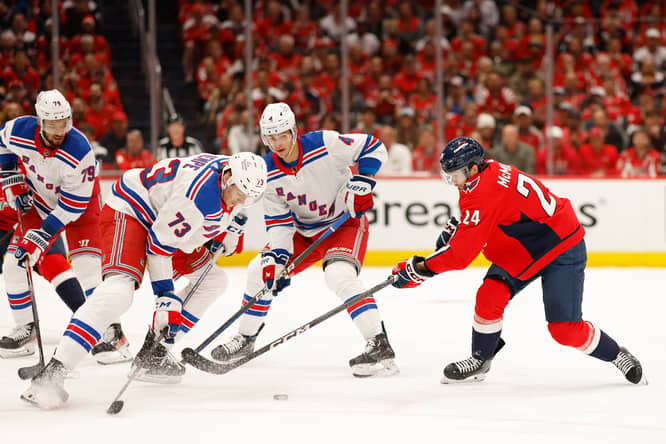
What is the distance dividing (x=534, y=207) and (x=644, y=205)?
4.32 metres

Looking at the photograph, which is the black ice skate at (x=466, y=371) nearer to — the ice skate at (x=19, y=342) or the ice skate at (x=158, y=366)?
the ice skate at (x=158, y=366)

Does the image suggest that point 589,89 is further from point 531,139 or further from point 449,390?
point 449,390

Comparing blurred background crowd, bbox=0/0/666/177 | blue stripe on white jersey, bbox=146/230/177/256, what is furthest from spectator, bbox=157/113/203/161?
blue stripe on white jersey, bbox=146/230/177/256

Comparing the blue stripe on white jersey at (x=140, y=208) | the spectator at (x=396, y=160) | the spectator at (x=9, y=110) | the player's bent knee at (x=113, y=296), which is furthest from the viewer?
the spectator at (x=396, y=160)

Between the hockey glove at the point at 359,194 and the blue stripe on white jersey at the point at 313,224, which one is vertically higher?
the hockey glove at the point at 359,194

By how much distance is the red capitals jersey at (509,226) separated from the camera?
3609mm

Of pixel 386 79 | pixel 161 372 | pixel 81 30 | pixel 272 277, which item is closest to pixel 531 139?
pixel 386 79

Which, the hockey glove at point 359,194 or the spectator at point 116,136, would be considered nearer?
the hockey glove at point 359,194

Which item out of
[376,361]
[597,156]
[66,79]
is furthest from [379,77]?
[376,361]

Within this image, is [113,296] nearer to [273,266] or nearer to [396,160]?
[273,266]

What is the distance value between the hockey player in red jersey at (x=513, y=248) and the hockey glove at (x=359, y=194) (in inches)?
20.9

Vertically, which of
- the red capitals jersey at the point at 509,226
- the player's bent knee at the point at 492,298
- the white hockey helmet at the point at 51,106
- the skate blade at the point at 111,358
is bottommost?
the skate blade at the point at 111,358

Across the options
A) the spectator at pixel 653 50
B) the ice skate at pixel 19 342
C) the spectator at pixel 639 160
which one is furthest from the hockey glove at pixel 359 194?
the spectator at pixel 653 50

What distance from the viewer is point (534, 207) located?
12.1 ft
